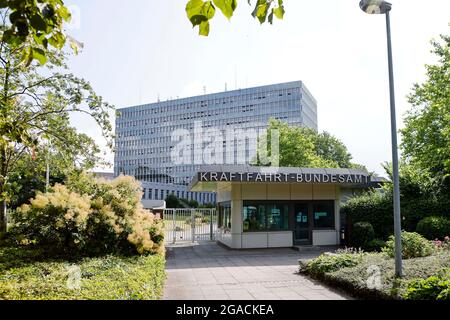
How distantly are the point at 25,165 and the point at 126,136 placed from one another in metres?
102

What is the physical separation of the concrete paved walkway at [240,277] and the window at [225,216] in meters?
2.32

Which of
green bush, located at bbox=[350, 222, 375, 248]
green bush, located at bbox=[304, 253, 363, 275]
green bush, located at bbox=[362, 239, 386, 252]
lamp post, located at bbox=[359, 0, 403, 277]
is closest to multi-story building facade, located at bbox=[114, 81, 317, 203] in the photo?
green bush, located at bbox=[350, 222, 375, 248]

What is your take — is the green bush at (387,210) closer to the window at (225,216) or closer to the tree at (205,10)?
the window at (225,216)

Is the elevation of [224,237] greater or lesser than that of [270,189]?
lesser

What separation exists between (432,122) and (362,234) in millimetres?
10771

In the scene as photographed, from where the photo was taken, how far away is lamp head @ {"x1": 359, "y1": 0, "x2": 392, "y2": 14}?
8344 millimetres

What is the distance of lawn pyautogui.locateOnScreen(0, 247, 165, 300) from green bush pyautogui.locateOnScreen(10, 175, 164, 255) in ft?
2.33

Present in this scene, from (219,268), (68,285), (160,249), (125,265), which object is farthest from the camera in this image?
(219,268)

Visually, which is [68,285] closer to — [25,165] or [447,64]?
[25,165]

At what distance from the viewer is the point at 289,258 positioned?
15.3 m

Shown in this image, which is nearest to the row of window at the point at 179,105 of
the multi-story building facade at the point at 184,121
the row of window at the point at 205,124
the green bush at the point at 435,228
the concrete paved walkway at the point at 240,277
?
the multi-story building facade at the point at 184,121

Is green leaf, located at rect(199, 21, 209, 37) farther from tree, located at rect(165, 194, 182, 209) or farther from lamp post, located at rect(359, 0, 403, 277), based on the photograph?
tree, located at rect(165, 194, 182, 209)

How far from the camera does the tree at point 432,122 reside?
21.3 meters
